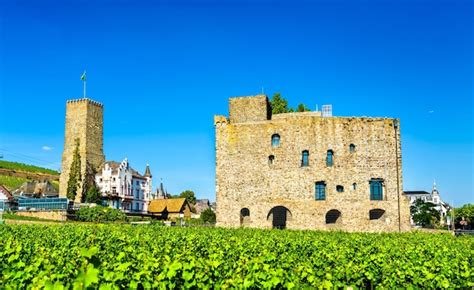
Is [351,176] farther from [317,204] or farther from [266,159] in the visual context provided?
[266,159]

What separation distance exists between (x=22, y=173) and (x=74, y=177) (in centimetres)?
3397

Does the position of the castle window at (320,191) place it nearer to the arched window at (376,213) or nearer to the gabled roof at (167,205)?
the arched window at (376,213)

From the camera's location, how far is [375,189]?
38.3 meters

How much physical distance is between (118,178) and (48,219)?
2467 cm

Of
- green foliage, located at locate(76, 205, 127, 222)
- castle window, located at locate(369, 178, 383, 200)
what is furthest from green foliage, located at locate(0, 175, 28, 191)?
castle window, located at locate(369, 178, 383, 200)

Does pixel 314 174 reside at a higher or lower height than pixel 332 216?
higher

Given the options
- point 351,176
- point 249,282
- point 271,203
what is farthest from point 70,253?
point 351,176

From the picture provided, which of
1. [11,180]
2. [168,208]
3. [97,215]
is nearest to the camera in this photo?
[97,215]

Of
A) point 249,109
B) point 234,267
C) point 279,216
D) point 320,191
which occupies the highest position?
point 249,109

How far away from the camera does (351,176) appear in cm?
3844

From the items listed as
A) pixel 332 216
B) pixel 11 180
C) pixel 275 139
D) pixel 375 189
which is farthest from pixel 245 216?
pixel 11 180

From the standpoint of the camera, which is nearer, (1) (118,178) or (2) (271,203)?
(2) (271,203)

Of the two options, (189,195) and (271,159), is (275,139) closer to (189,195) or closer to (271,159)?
(271,159)

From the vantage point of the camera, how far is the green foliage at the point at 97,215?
156 ft
